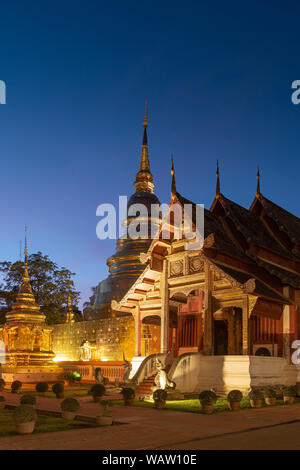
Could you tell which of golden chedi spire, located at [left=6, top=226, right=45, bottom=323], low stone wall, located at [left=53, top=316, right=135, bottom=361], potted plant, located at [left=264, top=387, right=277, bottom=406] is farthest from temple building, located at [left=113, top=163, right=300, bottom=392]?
golden chedi spire, located at [left=6, top=226, right=45, bottom=323]

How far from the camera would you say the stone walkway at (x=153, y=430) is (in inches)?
344

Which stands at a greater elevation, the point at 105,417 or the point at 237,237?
the point at 237,237

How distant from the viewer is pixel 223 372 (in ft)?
58.4

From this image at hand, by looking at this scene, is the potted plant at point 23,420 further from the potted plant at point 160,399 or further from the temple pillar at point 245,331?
the temple pillar at point 245,331

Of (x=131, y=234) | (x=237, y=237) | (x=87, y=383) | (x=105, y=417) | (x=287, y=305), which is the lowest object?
(x=87, y=383)

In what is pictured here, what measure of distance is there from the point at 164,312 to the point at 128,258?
70.2 feet

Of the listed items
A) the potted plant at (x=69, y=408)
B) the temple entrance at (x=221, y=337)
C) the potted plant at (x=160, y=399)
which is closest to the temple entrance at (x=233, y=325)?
the temple entrance at (x=221, y=337)

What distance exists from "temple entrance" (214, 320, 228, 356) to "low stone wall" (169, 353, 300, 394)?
5.44 meters

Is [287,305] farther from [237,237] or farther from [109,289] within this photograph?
[109,289]

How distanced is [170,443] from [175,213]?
41.9ft

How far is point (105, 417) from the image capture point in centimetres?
1102
